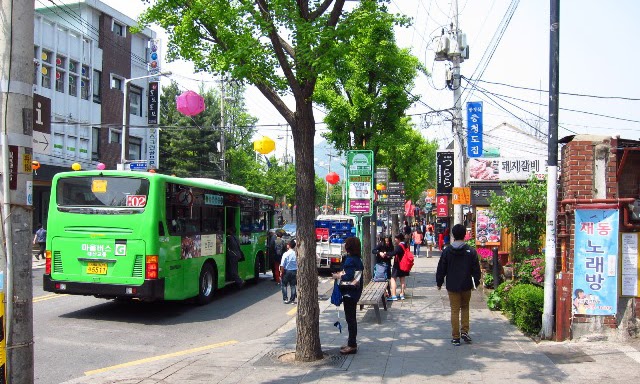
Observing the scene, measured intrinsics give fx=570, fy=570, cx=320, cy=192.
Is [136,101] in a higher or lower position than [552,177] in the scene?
higher

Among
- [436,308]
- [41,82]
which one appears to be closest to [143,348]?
[436,308]

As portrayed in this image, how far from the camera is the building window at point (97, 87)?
31578 millimetres

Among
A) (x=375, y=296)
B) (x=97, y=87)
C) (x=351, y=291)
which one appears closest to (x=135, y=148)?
(x=97, y=87)

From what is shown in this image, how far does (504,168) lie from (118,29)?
23693 mm

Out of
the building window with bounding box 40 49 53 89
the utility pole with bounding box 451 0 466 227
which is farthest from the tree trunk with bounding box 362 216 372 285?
the building window with bounding box 40 49 53 89

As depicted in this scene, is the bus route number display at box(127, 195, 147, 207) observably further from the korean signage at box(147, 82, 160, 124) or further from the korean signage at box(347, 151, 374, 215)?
the korean signage at box(147, 82, 160, 124)

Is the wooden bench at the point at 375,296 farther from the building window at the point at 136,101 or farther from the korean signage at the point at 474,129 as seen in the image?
the building window at the point at 136,101

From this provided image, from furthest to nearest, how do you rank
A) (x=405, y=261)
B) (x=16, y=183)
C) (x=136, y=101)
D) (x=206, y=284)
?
(x=136, y=101), (x=405, y=261), (x=206, y=284), (x=16, y=183)

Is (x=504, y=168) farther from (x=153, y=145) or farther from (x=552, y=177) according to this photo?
(x=153, y=145)

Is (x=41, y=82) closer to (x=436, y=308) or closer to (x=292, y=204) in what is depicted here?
(x=436, y=308)

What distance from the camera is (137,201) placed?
36.3 feet

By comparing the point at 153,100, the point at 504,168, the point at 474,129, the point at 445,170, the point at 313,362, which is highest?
the point at 153,100

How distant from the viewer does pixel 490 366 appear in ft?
24.1

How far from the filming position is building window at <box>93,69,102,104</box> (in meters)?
31.6
